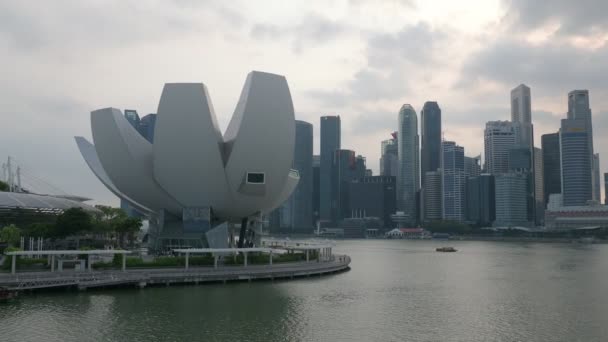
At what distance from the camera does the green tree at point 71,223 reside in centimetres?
5444

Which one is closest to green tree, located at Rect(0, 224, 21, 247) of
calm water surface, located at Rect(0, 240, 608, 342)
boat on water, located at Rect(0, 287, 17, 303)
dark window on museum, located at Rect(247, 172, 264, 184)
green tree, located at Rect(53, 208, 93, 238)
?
green tree, located at Rect(53, 208, 93, 238)

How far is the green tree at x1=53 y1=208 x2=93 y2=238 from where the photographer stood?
2143 inches

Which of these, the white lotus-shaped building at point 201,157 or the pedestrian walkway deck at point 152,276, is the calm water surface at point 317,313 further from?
the white lotus-shaped building at point 201,157

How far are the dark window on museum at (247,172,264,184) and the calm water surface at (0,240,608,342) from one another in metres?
10.5

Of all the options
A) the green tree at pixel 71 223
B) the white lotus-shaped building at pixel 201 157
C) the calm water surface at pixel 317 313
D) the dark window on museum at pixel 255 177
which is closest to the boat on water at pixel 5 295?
the calm water surface at pixel 317 313

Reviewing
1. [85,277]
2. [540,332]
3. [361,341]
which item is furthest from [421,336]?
[85,277]

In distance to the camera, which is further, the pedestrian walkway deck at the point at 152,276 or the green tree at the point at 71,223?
the green tree at the point at 71,223

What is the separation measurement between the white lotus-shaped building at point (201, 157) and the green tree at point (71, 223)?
4.70 meters

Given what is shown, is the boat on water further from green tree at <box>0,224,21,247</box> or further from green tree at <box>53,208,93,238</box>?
green tree at <box>53,208,93,238</box>

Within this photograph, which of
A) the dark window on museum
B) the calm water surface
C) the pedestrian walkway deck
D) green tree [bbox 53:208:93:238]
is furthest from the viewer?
green tree [bbox 53:208:93:238]

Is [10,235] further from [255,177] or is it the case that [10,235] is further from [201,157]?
[255,177]

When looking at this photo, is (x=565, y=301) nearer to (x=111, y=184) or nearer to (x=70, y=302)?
(x=70, y=302)

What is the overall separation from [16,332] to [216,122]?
92.0 feet

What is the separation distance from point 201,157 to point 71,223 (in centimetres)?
1635
